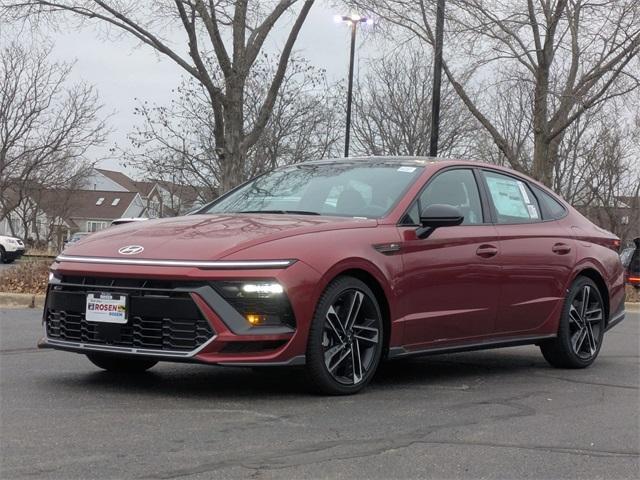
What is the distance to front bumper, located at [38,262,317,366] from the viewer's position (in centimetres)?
480

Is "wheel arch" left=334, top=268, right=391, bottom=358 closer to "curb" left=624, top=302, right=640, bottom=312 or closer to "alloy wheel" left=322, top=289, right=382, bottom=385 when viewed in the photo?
"alloy wheel" left=322, top=289, right=382, bottom=385

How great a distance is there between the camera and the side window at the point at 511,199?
6.68 meters

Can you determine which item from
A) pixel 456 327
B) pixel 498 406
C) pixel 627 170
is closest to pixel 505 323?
pixel 456 327

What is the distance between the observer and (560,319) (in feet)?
22.7

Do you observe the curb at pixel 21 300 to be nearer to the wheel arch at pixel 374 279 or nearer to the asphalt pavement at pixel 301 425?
the asphalt pavement at pixel 301 425

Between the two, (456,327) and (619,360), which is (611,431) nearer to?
(456,327)

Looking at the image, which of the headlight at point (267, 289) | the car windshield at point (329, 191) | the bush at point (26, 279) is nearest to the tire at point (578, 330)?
the car windshield at point (329, 191)

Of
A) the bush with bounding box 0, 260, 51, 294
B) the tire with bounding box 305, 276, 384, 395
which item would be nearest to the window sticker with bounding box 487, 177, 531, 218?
the tire with bounding box 305, 276, 384, 395

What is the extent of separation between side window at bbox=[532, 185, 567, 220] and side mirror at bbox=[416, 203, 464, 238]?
1.61m

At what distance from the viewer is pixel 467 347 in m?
6.16

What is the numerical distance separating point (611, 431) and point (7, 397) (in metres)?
3.30

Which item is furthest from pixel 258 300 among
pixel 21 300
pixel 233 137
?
pixel 233 137

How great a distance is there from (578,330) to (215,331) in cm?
350

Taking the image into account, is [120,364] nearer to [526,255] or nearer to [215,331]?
[215,331]
